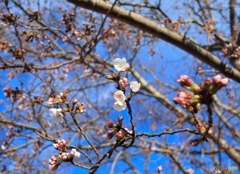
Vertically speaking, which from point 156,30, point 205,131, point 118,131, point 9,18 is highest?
point 156,30

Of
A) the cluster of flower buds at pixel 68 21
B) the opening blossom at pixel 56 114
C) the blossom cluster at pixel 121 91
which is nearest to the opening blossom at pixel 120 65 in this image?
the blossom cluster at pixel 121 91

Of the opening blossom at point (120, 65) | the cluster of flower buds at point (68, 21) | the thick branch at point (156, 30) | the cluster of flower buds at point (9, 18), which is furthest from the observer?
the cluster of flower buds at point (68, 21)

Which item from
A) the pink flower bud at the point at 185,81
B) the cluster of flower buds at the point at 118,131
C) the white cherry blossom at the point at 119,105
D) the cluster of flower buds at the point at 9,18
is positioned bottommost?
the pink flower bud at the point at 185,81

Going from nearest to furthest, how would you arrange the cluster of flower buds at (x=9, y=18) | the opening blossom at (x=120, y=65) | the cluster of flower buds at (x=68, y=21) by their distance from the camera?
the opening blossom at (x=120, y=65)
the cluster of flower buds at (x=9, y=18)
the cluster of flower buds at (x=68, y=21)

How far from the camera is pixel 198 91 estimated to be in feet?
3.87

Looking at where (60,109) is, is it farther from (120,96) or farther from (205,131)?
(205,131)

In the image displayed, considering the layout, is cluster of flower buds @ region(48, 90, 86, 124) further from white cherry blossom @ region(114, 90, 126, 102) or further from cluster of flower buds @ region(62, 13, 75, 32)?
cluster of flower buds @ region(62, 13, 75, 32)

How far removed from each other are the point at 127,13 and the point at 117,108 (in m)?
1.88

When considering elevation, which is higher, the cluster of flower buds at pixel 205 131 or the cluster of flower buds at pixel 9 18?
the cluster of flower buds at pixel 9 18

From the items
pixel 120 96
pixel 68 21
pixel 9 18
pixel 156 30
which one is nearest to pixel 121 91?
pixel 120 96

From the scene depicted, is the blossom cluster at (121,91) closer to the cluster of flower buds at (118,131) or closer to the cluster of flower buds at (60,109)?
the cluster of flower buds at (118,131)

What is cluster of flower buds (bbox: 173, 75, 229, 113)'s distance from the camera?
114cm

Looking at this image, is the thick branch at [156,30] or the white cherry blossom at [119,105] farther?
the thick branch at [156,30]

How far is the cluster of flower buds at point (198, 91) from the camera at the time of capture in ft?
3.74
